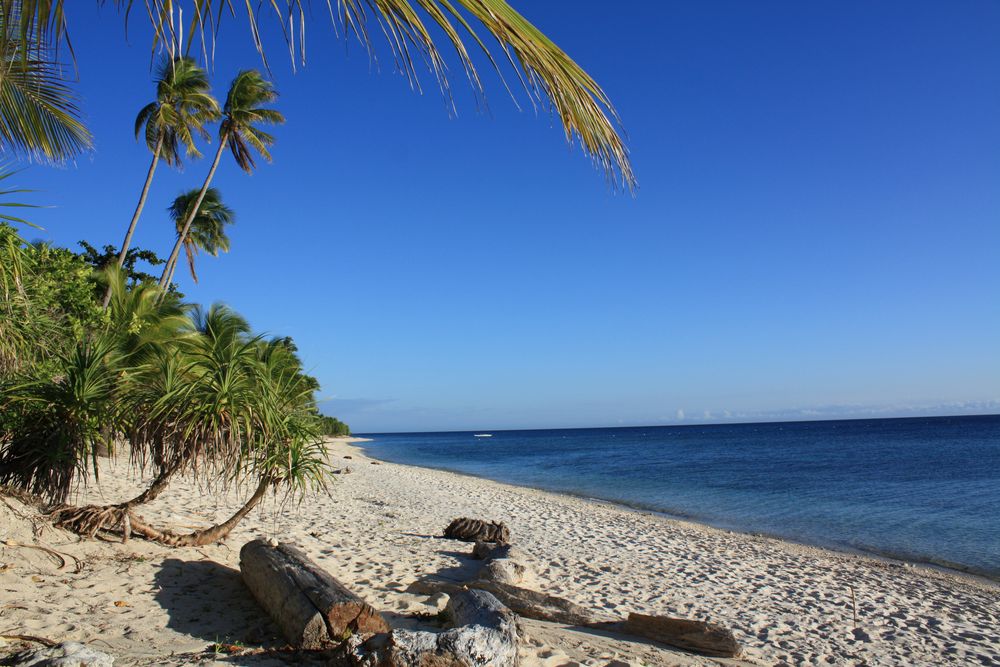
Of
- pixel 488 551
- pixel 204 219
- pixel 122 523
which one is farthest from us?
pixel 204 219

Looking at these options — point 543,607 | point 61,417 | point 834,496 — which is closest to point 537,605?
point 543,607

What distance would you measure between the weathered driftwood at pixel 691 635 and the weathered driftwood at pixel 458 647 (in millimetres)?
1792

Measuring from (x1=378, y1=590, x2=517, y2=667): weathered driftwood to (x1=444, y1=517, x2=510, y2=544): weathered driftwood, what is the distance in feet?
19.9

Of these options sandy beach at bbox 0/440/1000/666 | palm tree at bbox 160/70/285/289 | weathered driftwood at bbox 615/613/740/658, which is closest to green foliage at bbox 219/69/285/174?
palm tree at bbox 160/70/285/289

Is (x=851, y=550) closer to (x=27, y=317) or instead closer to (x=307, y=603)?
(x=307, y=603)

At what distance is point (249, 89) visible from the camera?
23.1 metres

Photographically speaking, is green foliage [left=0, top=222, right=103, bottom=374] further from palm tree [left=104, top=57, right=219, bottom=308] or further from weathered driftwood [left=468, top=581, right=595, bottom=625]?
palm tree [left=104, top=57, right=219, bottom=308]

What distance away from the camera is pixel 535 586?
26.3 ft

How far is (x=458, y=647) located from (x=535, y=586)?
14.1 feet

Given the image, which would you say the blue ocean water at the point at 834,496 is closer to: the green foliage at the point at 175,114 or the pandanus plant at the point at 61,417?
the pandanus plant at the point at 61,417

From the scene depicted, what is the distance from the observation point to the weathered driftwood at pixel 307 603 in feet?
15.0

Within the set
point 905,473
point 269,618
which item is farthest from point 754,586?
point 905,473

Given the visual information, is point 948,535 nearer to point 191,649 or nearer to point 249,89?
point 191,649

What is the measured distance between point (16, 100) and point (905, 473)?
1415 inches
